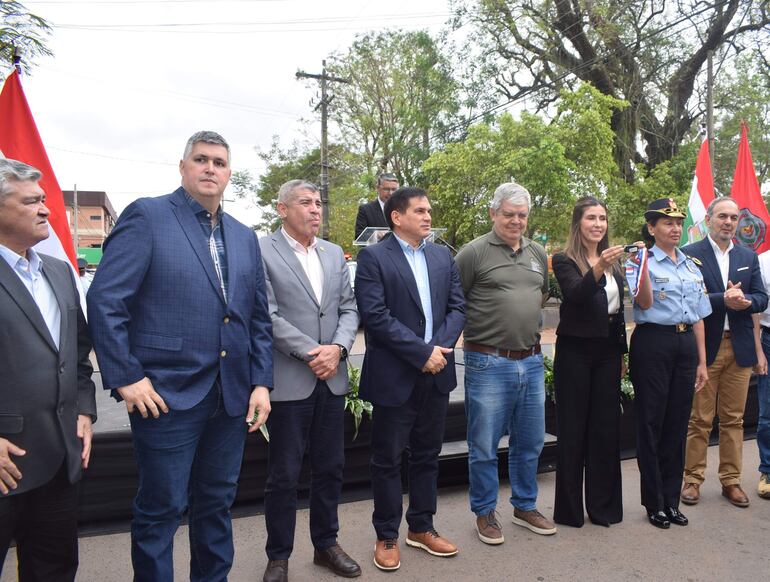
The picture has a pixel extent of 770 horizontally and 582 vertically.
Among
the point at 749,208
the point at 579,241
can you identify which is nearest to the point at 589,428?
the point at 579,241

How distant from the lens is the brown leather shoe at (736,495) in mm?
4137

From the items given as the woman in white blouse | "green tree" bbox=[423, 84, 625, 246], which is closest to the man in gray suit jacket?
the woman in white blouse

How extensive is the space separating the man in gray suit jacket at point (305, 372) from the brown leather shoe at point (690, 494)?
2.44 metres

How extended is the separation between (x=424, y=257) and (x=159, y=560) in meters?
2.01

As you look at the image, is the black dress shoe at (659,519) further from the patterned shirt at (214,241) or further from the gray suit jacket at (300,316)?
the patterned shirt at (214,241)

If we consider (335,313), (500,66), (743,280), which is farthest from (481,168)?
(335,313)

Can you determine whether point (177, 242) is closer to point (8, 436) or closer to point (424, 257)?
point (8, 436)

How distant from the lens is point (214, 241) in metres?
2.68

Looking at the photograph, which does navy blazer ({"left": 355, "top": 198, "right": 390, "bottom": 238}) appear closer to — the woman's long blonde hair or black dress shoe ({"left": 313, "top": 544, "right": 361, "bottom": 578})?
the woman's long blonde hair

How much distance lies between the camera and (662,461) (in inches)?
154

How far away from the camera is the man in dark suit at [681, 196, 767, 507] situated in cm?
423

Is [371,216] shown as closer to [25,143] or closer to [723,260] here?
[25,143]

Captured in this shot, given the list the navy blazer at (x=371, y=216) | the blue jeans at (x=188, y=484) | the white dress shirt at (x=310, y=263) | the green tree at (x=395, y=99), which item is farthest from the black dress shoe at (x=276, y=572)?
the green tree at (x=395, y=99)

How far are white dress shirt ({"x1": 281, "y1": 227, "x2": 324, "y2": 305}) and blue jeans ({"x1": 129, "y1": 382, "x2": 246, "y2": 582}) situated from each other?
0.87m
